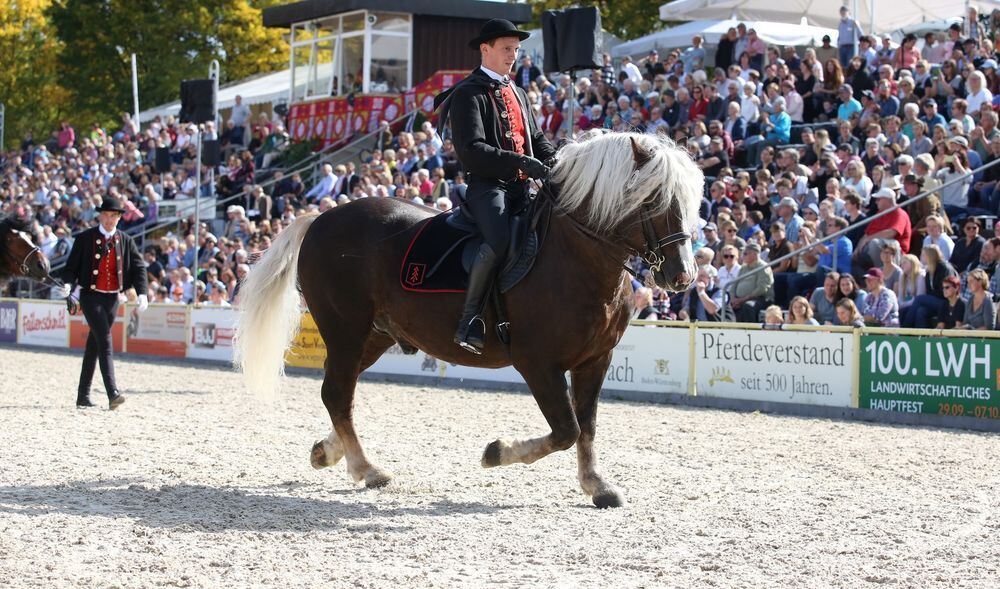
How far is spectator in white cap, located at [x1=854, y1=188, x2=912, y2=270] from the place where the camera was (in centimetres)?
1487

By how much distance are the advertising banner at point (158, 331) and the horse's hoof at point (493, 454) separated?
15573mm

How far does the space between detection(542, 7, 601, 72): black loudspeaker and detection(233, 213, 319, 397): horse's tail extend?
6.27m

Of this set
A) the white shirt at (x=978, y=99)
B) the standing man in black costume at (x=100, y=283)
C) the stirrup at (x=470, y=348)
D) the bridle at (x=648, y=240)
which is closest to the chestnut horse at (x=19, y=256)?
the standing man in black costume at (x=100, y=283)

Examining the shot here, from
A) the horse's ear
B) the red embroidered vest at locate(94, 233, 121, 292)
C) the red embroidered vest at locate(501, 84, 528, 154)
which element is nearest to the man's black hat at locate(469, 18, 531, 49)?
the red embroidered vest at locate(501, 84, 528, 154)

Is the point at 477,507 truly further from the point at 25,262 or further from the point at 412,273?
the point at 25,262

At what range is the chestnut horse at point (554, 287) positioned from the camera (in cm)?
702

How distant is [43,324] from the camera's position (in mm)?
25297

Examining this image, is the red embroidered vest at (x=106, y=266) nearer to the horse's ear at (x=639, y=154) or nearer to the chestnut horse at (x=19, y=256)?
the chestnut horse at (x=19, y=256)

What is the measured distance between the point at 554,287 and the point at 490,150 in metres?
0.89

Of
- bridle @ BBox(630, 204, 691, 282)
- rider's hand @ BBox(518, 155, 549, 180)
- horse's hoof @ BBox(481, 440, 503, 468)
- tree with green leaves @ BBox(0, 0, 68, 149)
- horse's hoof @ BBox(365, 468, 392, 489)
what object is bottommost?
horse's hoof @ BBox(365, 468, 392, 489)

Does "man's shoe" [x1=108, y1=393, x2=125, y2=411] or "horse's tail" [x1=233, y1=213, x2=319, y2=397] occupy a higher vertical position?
"horse's tail" [x1=233, y1=213, x2=319, y2=397]

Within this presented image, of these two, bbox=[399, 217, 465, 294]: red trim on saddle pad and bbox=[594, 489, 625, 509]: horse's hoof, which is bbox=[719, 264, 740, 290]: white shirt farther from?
bbox=[594, 489, 625, 509]: horse's hoof

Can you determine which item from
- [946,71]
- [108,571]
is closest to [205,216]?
[946,71]

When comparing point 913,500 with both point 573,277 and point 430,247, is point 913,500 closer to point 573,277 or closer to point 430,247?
point 573,277
